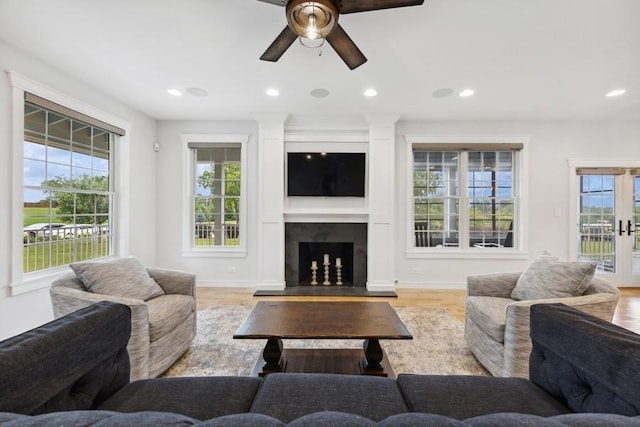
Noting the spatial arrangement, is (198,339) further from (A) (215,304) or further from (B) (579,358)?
(B) (579,358)

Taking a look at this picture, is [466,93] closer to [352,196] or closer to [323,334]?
[352,196]

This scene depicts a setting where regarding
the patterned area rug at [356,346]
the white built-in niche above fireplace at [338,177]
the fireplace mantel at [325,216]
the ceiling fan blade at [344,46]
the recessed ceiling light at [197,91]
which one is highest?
the recessed ceiling light at [197,91]

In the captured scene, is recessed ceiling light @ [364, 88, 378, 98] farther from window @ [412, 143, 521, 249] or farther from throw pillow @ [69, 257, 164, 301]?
throw pillow @ [69, 257, 164, 301]

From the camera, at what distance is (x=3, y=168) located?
8.11ft

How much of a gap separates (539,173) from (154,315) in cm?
544

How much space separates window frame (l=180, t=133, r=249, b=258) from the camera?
452 centimetres

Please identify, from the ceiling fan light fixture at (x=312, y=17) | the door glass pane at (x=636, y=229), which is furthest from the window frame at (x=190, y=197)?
the door glass pane at (x=636, y=229)

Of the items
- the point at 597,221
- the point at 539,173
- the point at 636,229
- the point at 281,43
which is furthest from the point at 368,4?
the point at 636,229

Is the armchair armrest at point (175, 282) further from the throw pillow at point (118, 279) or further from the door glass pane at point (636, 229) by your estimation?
the door glass pane at point (636, 229)

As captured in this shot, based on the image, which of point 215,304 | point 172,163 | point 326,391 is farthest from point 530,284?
point 172,163

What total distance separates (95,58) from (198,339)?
2850mm

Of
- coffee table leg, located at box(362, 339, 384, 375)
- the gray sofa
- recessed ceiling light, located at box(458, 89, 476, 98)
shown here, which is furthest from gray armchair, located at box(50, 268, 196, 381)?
recessed ceiling light, located at box(458, 89, 476, 98)

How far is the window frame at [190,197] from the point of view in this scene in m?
4.52

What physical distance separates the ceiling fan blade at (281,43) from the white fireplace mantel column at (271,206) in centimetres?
205
